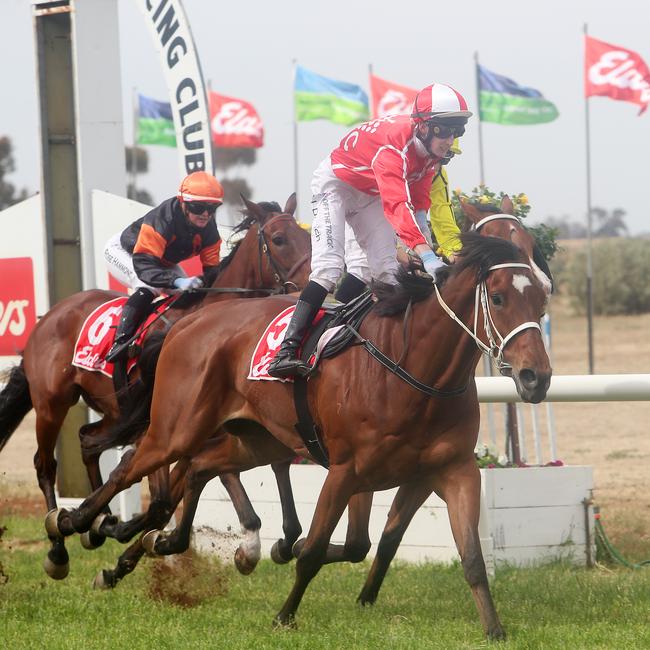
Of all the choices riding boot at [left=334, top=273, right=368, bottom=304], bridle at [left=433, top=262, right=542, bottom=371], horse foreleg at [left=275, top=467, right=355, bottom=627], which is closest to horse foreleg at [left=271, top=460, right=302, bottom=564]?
horse foreleg at [left=275, top=467, right=355, bottom=627]

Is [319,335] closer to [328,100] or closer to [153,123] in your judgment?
[328,100]

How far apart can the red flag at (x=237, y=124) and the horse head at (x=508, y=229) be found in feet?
104

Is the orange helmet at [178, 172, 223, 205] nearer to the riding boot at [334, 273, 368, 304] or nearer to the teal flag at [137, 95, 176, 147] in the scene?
the riding boot at [334, 273, 368, 304]

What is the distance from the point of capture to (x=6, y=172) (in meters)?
66.1

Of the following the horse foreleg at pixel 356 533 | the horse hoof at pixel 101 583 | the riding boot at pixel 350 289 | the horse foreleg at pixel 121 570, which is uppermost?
the riding boot at pixel 350 289

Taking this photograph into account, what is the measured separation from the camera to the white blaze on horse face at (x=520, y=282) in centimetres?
466

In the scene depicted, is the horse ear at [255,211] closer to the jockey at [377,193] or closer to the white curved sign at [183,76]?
the jockey at [377,193]

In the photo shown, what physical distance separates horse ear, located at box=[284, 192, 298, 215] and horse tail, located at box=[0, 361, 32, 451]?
208 centimetres

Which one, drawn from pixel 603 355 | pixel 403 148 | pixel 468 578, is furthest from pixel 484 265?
pixel 603 355

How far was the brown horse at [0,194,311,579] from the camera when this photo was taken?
22.7ft

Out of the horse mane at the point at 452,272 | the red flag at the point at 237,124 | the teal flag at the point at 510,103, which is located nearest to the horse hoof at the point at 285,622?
the horse mane at the point at 452,272

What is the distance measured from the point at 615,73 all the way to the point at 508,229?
64.3ft

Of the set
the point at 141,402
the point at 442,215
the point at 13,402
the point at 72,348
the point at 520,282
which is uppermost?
the point at 442,215

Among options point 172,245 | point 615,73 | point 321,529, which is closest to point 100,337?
point 172,245
